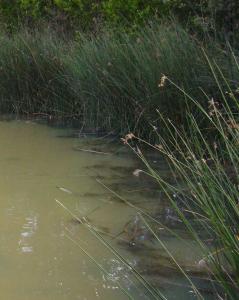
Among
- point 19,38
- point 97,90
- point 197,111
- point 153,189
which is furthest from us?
point 19,38

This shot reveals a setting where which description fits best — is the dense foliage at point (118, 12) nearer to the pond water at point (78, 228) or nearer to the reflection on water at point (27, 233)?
the pond water at point (78, 228)

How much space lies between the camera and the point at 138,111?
6.27 meters

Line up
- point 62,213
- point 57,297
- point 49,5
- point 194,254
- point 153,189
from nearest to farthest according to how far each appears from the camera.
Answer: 1. point 57,297
2. point 194,254
3. point 62,213
4. point 153,189
5. point 49,5

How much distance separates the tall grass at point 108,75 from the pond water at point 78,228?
1.84 ft

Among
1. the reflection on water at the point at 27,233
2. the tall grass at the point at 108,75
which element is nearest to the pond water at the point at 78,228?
the reflection on water at the point at 27,233

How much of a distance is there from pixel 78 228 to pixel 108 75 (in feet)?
9.33

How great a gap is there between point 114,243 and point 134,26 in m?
5.19

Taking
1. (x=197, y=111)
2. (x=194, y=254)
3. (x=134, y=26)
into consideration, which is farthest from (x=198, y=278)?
(x=134, y=26)

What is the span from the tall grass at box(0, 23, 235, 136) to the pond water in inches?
22.1

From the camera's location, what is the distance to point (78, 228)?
404 centimetres

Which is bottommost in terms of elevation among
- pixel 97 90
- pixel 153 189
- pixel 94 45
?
pixel 153 189

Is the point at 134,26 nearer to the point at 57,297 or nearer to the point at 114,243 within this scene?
the point at 114,243

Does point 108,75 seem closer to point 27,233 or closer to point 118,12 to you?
point 27,233

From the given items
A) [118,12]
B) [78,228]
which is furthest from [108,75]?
[118,12]
